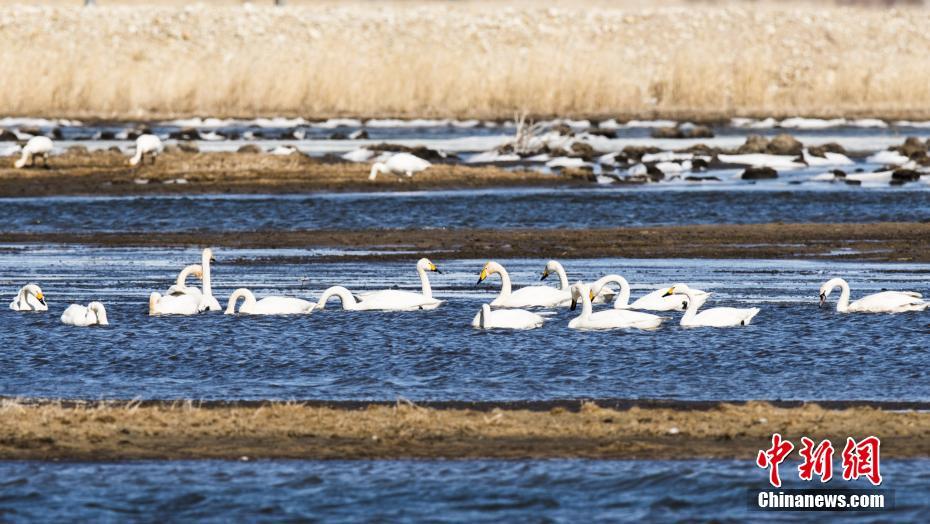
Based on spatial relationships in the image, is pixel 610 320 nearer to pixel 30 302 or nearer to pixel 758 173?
pixel 30 302

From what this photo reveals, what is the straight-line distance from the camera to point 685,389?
38.8ft

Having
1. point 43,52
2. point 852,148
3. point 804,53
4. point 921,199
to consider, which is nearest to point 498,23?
point 804,53

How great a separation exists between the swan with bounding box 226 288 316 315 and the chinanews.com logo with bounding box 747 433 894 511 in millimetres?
6863

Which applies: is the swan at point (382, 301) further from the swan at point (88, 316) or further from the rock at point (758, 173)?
the rock at point (758, 173)

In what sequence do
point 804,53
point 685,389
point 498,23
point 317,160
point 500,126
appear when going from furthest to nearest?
1. point 498,23
2. point 804,53
3. point 500,126
4. point 317,160
5. point 685,389

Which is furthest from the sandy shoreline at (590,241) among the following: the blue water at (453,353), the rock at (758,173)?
the rock at (758,173)

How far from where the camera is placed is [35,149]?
3469cm

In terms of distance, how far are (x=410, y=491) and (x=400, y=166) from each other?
959 inches

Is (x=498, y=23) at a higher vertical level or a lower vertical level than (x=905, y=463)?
higher

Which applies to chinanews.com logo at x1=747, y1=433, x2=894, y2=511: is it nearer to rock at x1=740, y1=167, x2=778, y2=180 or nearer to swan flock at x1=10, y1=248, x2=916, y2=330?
swan flock at x1=10, y1=248, x2=916, y2=330

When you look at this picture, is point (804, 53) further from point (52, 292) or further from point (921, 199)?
point (52, 292)

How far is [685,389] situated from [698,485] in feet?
9.93

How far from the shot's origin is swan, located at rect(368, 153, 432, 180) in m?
32.9

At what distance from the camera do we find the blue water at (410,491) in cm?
841
